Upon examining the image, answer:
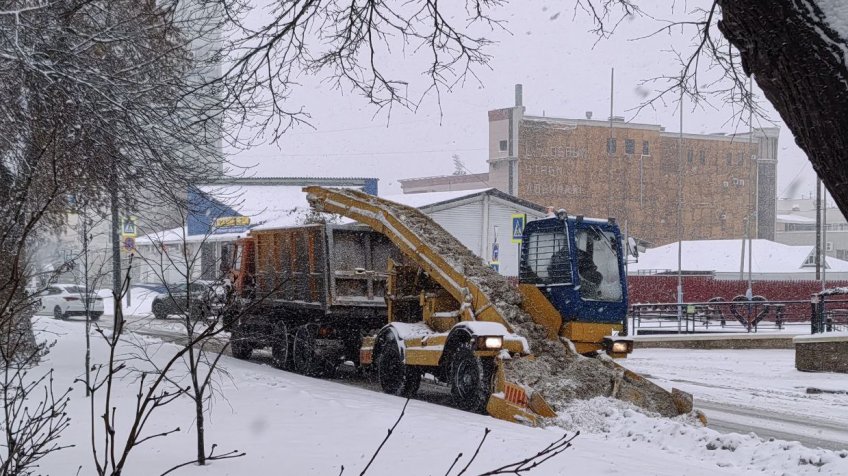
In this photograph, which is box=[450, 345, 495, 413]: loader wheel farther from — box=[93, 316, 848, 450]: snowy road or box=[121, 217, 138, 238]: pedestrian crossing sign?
box=[121, 217, 138, 238]: pedestrian crossing sign

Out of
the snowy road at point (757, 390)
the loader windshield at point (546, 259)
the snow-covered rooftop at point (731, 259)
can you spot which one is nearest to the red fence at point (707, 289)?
the snow-covered rooftop at point (731, 259)

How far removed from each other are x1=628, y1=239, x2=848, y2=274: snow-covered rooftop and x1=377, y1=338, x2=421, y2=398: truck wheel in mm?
43373

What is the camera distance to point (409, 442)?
9.04m

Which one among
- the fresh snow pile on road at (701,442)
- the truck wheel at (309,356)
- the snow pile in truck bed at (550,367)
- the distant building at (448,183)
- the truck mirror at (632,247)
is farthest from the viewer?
the distant building at (448,183)

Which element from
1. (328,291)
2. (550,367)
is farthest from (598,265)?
(328,291)

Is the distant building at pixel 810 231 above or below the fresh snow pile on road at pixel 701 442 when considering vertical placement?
above

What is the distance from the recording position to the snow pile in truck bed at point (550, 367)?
37.6ft

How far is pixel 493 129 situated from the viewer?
243ft

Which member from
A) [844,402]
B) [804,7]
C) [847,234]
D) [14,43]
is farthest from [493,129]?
[804,7]

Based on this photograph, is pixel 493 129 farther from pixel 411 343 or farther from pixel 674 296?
pixel 411 343

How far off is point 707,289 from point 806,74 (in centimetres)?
4654

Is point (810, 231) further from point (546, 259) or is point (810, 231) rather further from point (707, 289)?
point (546, 259)

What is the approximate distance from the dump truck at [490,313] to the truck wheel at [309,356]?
54mm

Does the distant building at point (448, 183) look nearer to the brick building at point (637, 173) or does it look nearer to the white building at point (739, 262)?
the brick building at point (637, 173)
